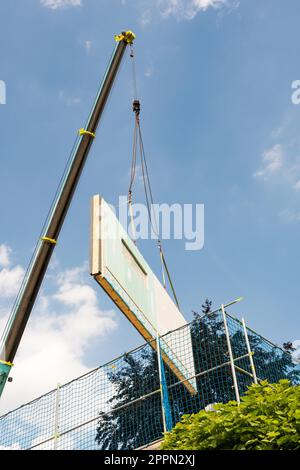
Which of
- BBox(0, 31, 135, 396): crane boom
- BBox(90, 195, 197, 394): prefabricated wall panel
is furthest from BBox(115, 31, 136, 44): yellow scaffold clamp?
BBox(90, 195, 197, 394): prefabricated wall panel

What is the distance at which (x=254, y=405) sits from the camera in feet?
24.6

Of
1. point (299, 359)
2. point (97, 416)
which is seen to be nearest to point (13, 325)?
point (97, 416)

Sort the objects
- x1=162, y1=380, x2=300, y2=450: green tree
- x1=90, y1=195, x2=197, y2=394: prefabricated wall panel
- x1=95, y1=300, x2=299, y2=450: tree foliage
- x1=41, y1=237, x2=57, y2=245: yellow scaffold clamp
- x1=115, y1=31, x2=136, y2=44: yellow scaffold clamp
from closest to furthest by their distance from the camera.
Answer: x1=162, y1=380, x2=300, y2=450: green tree, x1=90, y1=195, x2=197, y2=394: prefabricated wall panel, x1=95, y1=300, x2=299, y2=450: tree foliage, x1=41, y1=237, x2=57, y2=245: yellow scaffold clamp, x1=115, y1=31, x2=136, y2=44: yellow scaffold clamp

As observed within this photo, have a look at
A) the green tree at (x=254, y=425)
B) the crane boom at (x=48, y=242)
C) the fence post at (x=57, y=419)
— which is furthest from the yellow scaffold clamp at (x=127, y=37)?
the green tree at (x=254, y=425)

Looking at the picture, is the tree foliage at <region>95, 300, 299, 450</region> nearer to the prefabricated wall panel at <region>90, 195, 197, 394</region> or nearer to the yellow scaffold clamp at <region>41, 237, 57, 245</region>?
the prefabricated wall panel at <region>90, 195, 197, 394</region>

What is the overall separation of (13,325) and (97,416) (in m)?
2.90

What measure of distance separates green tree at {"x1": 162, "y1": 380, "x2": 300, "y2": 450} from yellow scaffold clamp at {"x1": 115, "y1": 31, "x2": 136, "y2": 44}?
52.0 ft

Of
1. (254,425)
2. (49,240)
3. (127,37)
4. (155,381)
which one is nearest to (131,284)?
(49,240)

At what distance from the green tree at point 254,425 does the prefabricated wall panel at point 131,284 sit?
407 centimetres

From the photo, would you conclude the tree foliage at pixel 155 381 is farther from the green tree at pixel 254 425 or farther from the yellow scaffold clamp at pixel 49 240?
the green tree at pixel 254 425

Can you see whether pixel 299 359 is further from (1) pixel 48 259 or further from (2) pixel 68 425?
(1) pixel 48 259

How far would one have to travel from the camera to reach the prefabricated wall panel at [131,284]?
41.2ft

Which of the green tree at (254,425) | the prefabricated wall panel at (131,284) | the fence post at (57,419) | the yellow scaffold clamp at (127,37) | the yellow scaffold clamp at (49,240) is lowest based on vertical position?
the green tree at (254,425)

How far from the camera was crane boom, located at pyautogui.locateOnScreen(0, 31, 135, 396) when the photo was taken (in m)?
12.9
